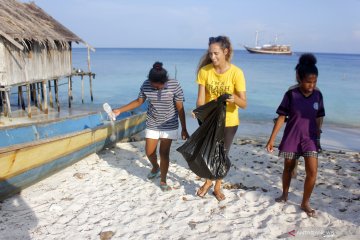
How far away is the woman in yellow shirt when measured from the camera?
369 cm

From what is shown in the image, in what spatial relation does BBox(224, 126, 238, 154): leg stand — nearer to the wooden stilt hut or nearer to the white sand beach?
the white sand beach

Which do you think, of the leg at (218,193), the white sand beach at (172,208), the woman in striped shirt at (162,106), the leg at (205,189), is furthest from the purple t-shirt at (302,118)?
the woman in striped shirt at (162,106)

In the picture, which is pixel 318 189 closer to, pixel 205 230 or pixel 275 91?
pixel 205 230

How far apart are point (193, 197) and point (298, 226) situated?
4.64ft

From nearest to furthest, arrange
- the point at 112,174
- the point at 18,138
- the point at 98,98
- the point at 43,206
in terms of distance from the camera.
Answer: the point at 43,206 < the point at 112,174 < the point at 18,138 < the point at 98,98

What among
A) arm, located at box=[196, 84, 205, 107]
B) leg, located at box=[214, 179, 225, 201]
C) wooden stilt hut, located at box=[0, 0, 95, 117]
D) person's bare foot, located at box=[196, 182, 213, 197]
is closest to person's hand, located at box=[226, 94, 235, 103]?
arm, located at box=[196, 84, 205, 107]

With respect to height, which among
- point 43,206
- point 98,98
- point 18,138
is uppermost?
point 18,138

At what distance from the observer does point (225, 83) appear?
3768 millimetres

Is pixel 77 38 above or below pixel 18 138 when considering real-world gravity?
above

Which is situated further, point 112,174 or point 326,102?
point 326,102

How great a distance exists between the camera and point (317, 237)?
333 centimetres

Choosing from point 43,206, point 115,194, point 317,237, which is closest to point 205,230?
point 317,237

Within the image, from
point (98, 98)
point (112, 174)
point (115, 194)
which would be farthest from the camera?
point (98, 98)

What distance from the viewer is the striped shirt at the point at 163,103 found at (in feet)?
14.0
